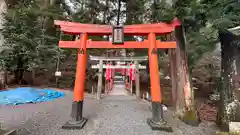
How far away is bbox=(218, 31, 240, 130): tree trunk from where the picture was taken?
3947 millimetres

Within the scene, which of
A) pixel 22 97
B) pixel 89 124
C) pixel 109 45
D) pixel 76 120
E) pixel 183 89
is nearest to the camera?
pixel 76 120

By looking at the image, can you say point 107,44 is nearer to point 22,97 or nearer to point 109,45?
point 109,45

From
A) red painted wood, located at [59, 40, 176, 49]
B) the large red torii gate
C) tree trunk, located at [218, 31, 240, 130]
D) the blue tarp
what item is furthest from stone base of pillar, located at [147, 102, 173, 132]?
the blue tarp

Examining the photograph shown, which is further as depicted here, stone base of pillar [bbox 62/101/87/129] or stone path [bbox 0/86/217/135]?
stone base of pillar [bbox 62/101/87/129]

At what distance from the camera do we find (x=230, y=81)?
4.09 meters

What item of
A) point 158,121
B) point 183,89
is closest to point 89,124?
point 158,121

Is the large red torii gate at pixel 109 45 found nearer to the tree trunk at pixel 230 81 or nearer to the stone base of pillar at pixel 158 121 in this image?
the stone base of pillar at pixel 158 121

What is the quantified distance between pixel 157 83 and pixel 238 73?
5.96 ft

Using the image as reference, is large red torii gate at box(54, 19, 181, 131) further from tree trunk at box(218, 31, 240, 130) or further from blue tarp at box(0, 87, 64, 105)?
blue tarp at box(0, 87, 64, 105)

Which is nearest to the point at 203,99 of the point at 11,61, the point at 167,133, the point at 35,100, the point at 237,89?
the point at 237,89

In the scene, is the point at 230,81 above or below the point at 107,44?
below

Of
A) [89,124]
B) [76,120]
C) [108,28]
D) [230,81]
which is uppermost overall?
[108,28]

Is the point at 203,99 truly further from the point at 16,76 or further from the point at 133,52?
the point at 16,76

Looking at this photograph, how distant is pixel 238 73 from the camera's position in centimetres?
397
